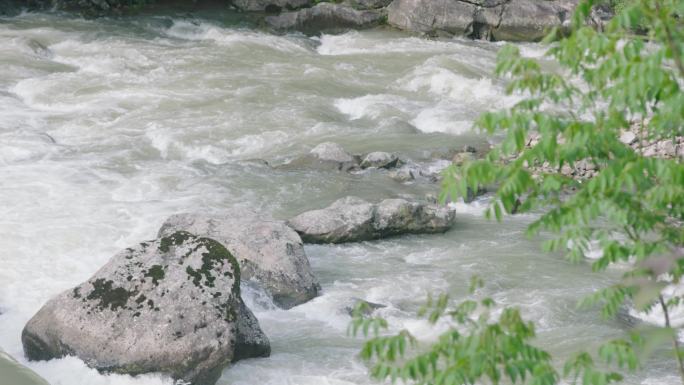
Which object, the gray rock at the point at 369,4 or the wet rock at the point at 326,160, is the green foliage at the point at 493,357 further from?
the gray rock at the point at 369,4

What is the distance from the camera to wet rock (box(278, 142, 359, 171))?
1326 cm

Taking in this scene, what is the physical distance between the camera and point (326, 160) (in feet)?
43.8

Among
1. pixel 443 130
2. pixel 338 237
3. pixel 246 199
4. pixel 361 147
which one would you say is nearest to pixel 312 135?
pixel 361 147

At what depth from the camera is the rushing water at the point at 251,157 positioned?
8188mm

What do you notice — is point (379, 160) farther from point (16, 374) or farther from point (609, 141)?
point (609, 141)

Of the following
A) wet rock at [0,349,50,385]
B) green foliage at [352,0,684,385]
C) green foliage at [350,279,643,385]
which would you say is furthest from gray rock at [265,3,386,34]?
green foliage at [350,279,643,385]

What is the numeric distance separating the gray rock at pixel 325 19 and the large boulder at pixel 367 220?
15.1 m

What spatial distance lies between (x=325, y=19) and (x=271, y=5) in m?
2.47

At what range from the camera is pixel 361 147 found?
1440cm

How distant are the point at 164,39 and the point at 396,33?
669cm

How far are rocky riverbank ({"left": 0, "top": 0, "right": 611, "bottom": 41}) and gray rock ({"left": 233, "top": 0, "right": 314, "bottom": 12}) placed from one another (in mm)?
352

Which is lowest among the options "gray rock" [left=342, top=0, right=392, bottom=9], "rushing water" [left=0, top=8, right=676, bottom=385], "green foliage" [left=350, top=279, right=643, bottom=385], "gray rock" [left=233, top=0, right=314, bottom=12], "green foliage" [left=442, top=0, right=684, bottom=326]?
"rushing water" [left=0, top=8, right=676, bottom=385]

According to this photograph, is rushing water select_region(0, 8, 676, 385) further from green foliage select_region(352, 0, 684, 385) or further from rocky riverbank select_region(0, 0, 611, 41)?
green foliage select_region(352, 0, 684, 385)

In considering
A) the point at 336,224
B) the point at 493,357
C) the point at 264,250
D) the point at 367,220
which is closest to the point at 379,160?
the point at 367,220
